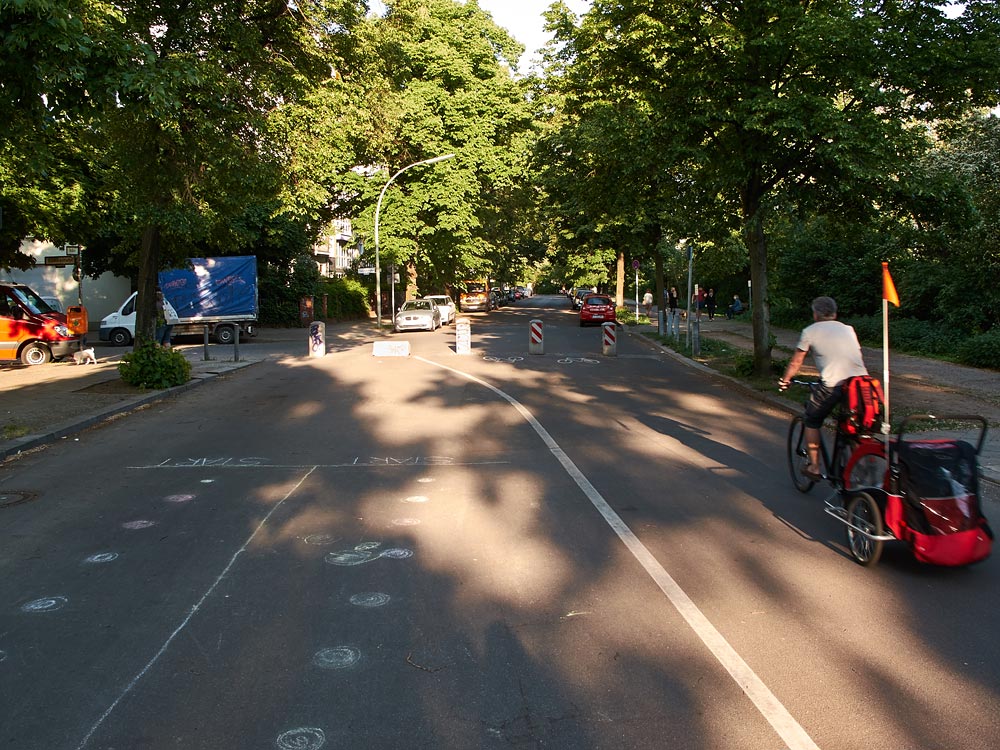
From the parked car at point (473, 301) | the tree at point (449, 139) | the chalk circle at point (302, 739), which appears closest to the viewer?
the chalk circle at point (302, 739)

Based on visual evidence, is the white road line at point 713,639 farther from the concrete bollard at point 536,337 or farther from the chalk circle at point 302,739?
the concrete bollard at point 536,337

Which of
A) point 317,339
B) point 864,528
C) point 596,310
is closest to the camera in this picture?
point 864,528

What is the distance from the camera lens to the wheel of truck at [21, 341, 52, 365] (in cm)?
2134

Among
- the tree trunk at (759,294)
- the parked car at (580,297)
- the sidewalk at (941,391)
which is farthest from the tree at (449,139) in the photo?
the tree trunk at (759,294)

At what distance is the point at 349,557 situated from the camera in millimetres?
5809

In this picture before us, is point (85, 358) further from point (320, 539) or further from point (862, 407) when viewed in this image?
point (862, 407)

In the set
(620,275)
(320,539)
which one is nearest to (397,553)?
(320,539)

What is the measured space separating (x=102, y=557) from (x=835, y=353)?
5.84 m

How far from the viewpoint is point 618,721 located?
3584 millimetres

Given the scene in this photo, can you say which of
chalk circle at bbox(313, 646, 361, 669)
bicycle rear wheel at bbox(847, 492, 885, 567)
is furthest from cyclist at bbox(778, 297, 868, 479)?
chalk circle at bbox(313, 646, 361, 669)

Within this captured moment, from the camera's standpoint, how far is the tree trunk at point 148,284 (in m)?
16.1

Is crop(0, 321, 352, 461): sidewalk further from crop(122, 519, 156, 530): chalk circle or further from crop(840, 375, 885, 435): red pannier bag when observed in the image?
crop(840, 375, 885, 435): red pannier bag

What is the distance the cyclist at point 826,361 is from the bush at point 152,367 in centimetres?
1237

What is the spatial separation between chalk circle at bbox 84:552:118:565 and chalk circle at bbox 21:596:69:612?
2.27 ft
